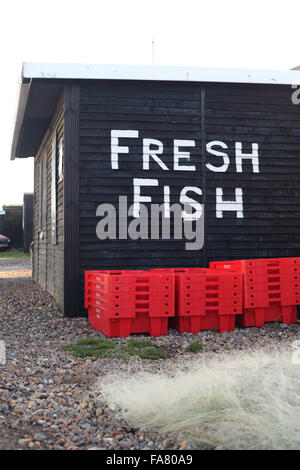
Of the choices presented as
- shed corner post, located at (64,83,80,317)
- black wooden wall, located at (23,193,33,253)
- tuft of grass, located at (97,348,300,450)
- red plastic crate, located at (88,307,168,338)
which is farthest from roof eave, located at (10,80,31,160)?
black wooden wall, located at (23,193,33,253)

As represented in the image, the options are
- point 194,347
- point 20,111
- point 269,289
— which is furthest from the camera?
point 20,111

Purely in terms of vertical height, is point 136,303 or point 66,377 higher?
point 136,303

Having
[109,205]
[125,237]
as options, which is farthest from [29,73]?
[125,237]

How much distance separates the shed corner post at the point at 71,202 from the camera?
8.59 metres

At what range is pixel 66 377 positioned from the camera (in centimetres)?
506

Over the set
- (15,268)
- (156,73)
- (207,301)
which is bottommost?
(15,268)

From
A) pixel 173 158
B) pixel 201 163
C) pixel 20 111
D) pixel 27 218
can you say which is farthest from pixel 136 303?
pixel 27 218

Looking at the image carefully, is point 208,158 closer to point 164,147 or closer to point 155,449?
point 164,147

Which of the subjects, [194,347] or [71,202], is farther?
[71,202]

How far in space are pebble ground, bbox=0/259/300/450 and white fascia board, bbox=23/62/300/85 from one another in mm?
3936

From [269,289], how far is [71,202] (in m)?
3.42

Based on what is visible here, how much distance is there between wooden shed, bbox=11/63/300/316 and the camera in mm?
8648

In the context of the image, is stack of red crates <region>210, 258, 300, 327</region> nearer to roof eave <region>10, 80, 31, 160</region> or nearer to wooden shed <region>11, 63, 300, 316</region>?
wooden shed <region>11, 63, 300, 316</region>

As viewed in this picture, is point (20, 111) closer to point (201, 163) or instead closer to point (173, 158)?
point (173, 158)
